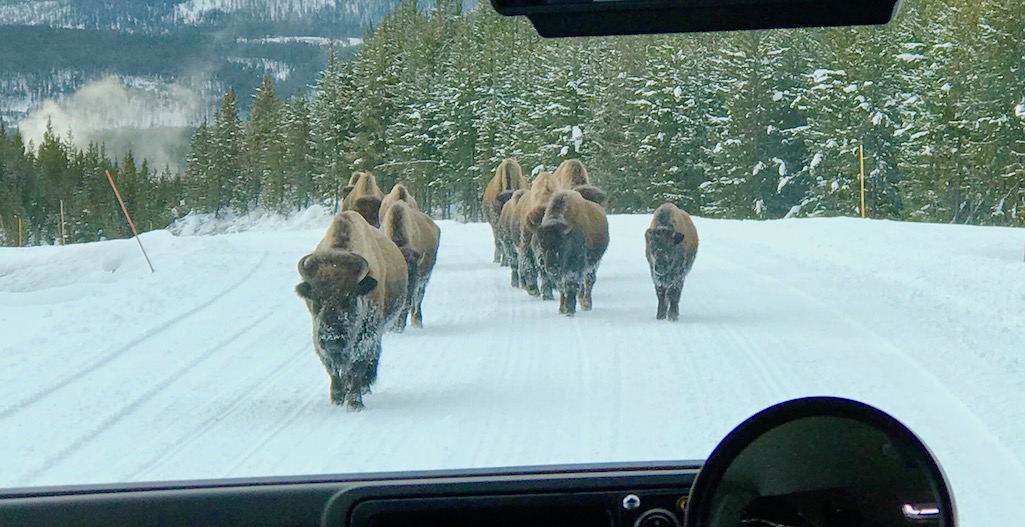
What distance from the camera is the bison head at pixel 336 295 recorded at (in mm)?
4043

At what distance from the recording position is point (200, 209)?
10.4 feet

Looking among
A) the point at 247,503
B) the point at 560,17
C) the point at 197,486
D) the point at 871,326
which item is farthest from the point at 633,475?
the point at 871,326

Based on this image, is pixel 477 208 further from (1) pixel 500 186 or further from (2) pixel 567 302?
(2) pixel 567 302

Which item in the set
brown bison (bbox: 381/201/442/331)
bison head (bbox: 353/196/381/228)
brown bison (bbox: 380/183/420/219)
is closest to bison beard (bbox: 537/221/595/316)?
brown bison (bbox: 381/201/442/331)

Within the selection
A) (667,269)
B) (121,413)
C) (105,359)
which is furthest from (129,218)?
(667,269)

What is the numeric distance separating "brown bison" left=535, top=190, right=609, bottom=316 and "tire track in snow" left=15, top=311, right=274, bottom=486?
46.0 inches

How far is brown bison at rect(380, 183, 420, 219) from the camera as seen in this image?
387cm

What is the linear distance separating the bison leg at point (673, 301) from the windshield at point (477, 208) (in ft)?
0.32

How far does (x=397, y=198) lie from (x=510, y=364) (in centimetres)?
115

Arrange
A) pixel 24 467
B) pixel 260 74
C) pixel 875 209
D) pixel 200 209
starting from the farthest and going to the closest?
pixel 200 209 < pixel 260 74 < pixel 875 209 < pixel 24 467

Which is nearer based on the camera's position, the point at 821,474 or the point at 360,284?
the point at 821,474

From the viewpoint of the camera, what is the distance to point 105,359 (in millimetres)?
3018

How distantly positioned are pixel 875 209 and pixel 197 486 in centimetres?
181

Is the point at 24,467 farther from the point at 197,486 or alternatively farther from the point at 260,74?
the point at 260,74
